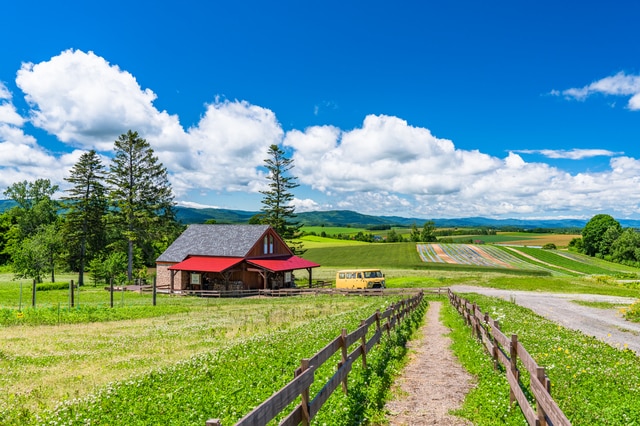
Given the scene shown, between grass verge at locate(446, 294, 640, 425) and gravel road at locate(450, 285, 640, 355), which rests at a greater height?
grass verge at locate(446, 294, 640, 425)

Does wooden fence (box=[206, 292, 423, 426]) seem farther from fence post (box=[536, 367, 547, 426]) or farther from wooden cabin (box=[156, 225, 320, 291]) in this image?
wooden cabin (box=[156, 225, 320, 291])

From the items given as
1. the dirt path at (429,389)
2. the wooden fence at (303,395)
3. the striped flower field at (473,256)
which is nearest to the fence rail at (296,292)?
the dirt path at (429,389)

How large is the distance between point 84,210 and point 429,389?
57.0 metres

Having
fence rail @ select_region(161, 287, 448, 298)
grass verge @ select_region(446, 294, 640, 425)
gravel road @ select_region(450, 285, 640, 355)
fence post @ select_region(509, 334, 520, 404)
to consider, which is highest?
fence post @ select_region(509, 334, 520, 404)

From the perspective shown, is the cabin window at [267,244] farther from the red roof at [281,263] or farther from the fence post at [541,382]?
the fence post at [541,382]

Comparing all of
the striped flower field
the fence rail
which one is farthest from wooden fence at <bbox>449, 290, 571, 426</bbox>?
the striped flower field

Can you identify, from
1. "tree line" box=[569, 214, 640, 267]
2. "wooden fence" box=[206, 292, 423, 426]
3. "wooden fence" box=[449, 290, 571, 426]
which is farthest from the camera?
"tree line" box=[569, 214, 640, 267]

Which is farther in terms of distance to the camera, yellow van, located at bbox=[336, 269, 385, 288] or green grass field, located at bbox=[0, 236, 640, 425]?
yellow van, located at bbox=[336, 269, 385, 288]

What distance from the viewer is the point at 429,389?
31.8 ft

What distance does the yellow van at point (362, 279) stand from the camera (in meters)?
43.9

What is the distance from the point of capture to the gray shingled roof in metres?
49.7

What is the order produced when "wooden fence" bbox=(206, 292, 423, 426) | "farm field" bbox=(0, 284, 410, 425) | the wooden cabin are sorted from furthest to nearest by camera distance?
1. the wooden cabin
2. "farm field" bbox=(0, 284, 410, 425)
3. "wooden fence" bbox=(206, 292, 423, 426)

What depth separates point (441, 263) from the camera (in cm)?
7794

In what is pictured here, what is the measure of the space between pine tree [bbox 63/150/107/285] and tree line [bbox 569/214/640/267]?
3963 inches
